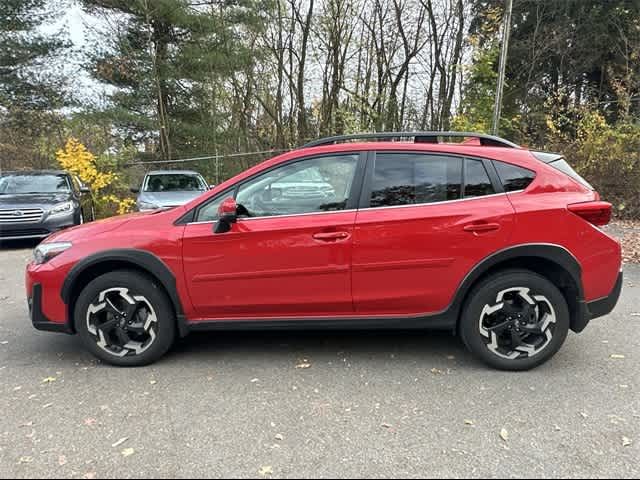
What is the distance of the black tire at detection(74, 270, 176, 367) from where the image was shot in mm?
3193

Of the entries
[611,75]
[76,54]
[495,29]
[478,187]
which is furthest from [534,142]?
[76,54]

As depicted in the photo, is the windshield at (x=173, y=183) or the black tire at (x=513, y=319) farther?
the windshield at (x=173, y=183)

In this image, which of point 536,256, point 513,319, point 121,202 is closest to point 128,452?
point 513,319

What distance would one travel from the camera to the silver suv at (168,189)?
8.92m

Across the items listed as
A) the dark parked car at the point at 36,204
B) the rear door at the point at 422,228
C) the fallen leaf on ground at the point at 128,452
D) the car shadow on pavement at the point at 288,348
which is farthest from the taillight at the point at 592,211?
the dark parked car at the point at 36,204

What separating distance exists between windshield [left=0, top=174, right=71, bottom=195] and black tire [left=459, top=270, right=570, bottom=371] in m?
8.94

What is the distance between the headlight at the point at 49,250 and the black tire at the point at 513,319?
307 centimetres

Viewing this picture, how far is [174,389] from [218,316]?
1.92 feet

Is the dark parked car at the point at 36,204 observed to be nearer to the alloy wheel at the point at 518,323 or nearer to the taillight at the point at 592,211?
the alloy wheel at the point at 518,323

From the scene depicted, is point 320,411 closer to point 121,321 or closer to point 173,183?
point 121,321

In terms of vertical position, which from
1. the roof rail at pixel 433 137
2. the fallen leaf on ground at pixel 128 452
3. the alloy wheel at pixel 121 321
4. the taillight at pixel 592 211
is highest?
the roof rail at pixel 433 137

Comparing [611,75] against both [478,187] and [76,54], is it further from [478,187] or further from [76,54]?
[76,54]

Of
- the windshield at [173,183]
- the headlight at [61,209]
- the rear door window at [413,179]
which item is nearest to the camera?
the rear door window at [413,179]

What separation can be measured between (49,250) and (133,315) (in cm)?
84
